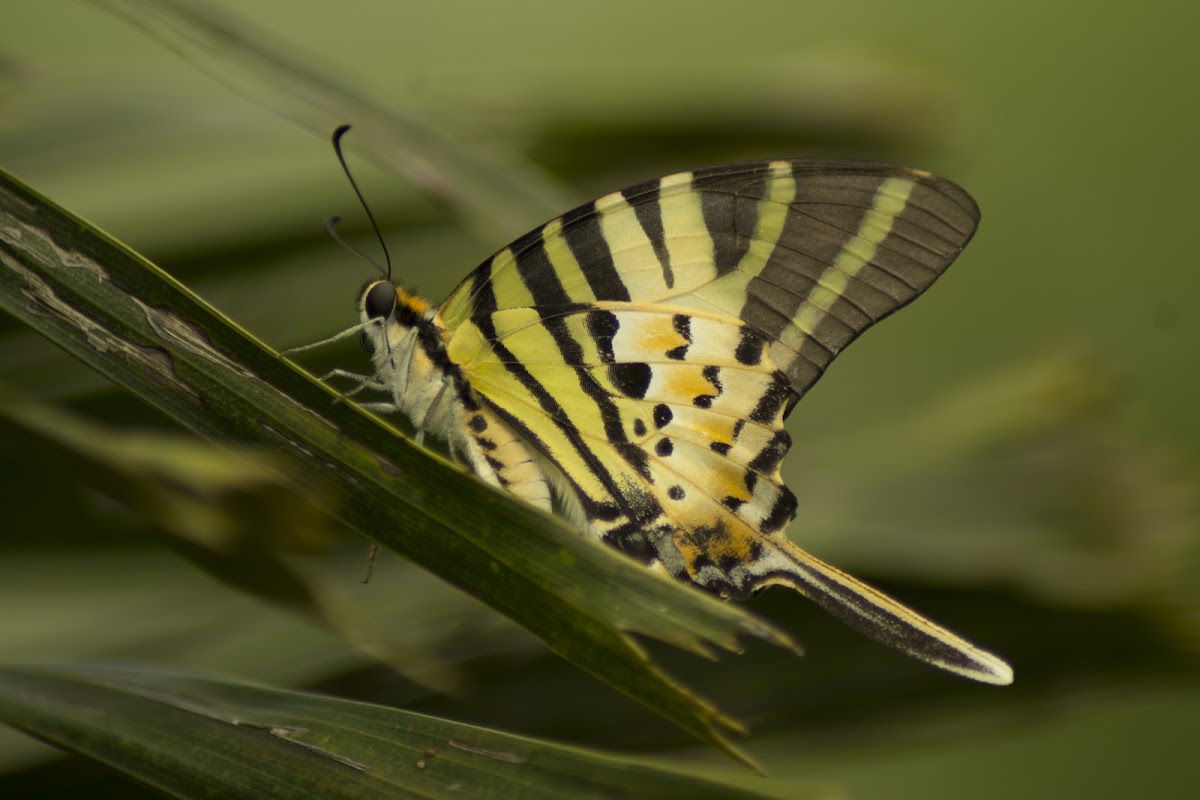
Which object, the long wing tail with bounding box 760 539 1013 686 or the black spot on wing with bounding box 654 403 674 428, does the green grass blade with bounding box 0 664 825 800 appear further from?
the black spot on wing with bounding box 654 403 674 428

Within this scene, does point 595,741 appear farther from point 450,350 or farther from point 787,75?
point 787,75

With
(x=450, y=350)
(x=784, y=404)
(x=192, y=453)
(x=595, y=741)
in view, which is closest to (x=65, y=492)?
(x=192, y=453)

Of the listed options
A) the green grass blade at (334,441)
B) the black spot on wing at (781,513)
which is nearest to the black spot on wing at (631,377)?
the black spot on wing at (781,513)

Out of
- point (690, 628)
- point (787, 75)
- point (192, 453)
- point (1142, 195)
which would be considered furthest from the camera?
point (1142, 195)

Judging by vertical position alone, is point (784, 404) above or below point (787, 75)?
below

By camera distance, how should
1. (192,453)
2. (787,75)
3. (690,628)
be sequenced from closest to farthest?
(690,628), (192,453), (787,75)

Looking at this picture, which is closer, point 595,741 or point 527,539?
point 527,539
